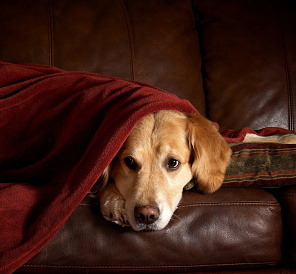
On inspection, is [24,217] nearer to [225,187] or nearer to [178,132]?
[178,132]

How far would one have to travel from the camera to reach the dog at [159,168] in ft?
4.57

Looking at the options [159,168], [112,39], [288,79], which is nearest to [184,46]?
[112,39]

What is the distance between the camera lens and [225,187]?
1.59m

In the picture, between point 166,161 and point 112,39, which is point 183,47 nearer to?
point 112,39

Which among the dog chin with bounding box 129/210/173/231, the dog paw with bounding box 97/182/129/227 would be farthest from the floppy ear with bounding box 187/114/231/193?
the dog paw with bounding box 97/182/129/227

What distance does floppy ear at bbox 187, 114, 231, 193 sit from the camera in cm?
157

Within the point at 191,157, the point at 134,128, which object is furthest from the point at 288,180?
the point at 134,128

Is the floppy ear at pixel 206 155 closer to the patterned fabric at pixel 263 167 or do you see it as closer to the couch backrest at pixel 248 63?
the patterned fabric at pixel 263 167

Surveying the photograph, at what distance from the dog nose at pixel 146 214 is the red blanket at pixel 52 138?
0.71 feet

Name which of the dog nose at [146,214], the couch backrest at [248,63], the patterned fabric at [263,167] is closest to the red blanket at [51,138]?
the dog nose at [146,214]

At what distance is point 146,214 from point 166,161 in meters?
0.30

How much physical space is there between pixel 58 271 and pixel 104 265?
185 mm

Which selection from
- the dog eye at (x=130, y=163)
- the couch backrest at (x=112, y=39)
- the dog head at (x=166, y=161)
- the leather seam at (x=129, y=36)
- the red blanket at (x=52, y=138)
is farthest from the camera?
the leather seam at (x=129, y=36)

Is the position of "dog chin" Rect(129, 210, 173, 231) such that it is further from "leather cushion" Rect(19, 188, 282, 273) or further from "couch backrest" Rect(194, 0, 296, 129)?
"couch backrest" Rect(194, 0, 296, 129)
